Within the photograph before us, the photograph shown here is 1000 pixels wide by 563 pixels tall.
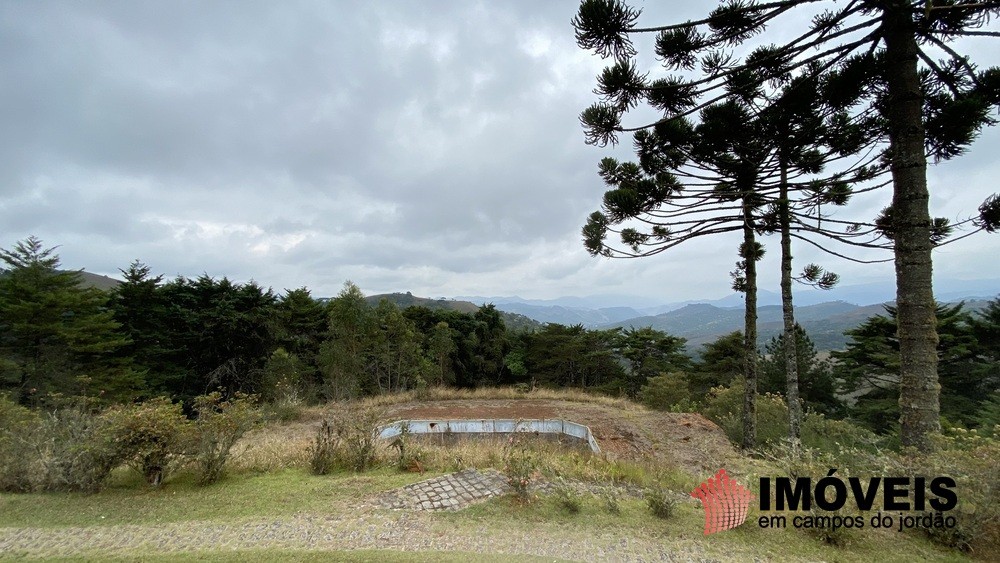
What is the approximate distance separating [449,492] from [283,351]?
56.4 ft

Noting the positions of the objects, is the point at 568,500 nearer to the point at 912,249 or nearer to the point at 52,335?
the point at 912,249

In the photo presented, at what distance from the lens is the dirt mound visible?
7.20m

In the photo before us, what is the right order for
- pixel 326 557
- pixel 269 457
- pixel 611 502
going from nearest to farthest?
pixel 326 557, pixel 611 502, pixel 269 457

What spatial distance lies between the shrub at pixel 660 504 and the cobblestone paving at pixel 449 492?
158 centimetres

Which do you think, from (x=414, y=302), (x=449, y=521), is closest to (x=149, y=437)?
(x=449, y=521)

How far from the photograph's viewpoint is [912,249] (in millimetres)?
3400

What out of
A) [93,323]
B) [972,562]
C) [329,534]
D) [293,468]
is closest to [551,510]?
[329,534]

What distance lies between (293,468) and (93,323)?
16773 mm

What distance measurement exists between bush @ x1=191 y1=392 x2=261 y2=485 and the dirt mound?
6.07 metres

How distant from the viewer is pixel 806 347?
22.4 m

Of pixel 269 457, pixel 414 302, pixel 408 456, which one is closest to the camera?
pixel 408 456

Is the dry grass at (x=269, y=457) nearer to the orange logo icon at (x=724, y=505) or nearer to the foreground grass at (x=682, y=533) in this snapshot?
the foreground grass at (x=682, y=533)

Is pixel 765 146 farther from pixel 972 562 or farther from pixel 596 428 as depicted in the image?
pixel 596 428

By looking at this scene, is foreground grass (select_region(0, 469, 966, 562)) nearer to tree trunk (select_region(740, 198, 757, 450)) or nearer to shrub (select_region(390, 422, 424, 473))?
shrub (select_region(390, 422, 424, 473))
